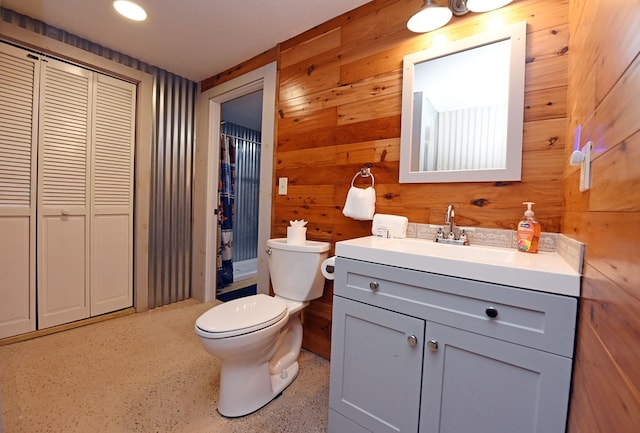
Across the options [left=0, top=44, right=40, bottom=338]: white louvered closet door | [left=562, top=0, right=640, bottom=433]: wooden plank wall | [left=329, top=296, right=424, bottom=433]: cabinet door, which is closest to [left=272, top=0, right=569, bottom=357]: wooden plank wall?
[left=562, top=0, right=640, bottom=433]: wooden plank wall

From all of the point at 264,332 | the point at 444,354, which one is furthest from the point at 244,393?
the point at 444,354

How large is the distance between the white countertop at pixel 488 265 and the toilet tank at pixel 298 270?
1.47 ft

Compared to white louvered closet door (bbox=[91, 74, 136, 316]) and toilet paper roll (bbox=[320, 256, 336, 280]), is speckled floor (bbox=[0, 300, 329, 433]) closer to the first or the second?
white louvered closet door (bbox=[91, 74, 136, 316])

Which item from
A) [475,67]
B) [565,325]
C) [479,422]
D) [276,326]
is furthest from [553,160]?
[276,326]

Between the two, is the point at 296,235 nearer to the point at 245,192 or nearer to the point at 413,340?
the point at 413,340

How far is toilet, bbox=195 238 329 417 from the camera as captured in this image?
4.02ft

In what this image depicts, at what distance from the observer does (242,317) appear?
1.30 metres

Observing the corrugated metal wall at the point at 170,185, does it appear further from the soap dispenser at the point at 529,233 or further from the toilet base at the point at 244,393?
the soap dispenser at the point at 529,233

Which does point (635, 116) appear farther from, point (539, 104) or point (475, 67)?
point (475, 67)

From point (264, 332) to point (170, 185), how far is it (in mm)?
1942

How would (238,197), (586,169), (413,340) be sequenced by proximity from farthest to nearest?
(238,197), (413,340), (586,169)

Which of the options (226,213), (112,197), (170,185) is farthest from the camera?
(226,213)

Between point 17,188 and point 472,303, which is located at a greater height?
point 17,188

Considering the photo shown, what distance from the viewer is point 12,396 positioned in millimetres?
1367
